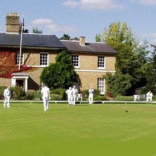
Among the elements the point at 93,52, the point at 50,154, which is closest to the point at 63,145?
the point at 50,154

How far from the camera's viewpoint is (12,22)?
57688 mm

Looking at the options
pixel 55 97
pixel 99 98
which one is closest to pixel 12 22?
pixel 55 97

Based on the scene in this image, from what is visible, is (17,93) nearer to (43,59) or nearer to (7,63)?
(7,63)

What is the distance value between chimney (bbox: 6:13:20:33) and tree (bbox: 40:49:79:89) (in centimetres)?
666

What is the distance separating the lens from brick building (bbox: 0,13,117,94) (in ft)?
180

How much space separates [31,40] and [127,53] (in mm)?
22893

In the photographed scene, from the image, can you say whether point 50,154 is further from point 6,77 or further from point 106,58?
point 106,58

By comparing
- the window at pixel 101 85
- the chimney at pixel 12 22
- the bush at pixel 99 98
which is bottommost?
the bush at pixel 99 98

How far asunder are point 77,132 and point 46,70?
37.1m

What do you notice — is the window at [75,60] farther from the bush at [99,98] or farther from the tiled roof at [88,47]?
the bush at [99,98]

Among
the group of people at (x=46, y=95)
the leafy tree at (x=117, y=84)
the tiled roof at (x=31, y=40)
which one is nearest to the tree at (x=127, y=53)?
the leafy tree at (x=117, y=84)

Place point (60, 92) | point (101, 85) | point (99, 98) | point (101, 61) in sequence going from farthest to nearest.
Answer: point (101, 61)
point (101, 85)
point (99, 98)
point (60, 92)

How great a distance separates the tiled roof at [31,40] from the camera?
55.3m

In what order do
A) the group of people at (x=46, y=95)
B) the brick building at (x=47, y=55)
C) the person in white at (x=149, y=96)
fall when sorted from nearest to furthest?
the group of people at (x=46, y=95) < the person in white at (x=149, y=96) < the brick building at (x=47, y=55)
